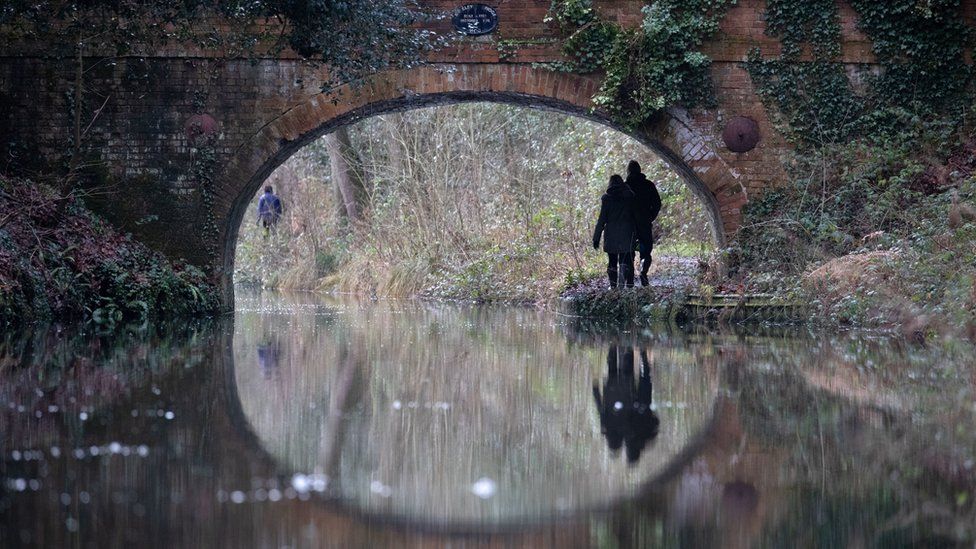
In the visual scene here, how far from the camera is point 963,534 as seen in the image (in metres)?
3.90

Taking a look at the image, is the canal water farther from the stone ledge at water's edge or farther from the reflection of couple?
the stone ledge at water's edge

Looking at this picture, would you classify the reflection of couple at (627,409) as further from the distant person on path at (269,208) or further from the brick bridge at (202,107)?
the distant person on path at (269,208)

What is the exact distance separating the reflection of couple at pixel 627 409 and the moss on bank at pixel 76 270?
22.7ft

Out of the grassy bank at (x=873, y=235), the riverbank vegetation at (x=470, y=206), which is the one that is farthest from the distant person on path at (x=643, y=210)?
the riverbank vegetation at (x=470, y=206)

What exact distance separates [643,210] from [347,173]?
45.8 ft

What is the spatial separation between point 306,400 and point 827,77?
1209cm

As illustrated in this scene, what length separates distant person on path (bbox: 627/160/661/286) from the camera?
17453mm

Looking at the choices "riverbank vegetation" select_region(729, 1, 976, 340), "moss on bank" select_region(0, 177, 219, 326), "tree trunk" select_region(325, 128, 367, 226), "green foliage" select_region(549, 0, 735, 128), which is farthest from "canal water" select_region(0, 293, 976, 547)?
"tree trunk" select_region(325, 128, 367, 226)

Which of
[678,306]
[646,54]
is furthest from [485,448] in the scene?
[646,54]

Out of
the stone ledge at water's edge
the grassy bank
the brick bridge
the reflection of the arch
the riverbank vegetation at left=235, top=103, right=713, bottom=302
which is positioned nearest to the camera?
the reflection of the arch

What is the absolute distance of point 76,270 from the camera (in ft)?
47.9

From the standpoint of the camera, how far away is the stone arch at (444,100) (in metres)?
17.0

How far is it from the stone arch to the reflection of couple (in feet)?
26.1

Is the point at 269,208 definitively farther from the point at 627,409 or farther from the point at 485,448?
the point at 485,448
